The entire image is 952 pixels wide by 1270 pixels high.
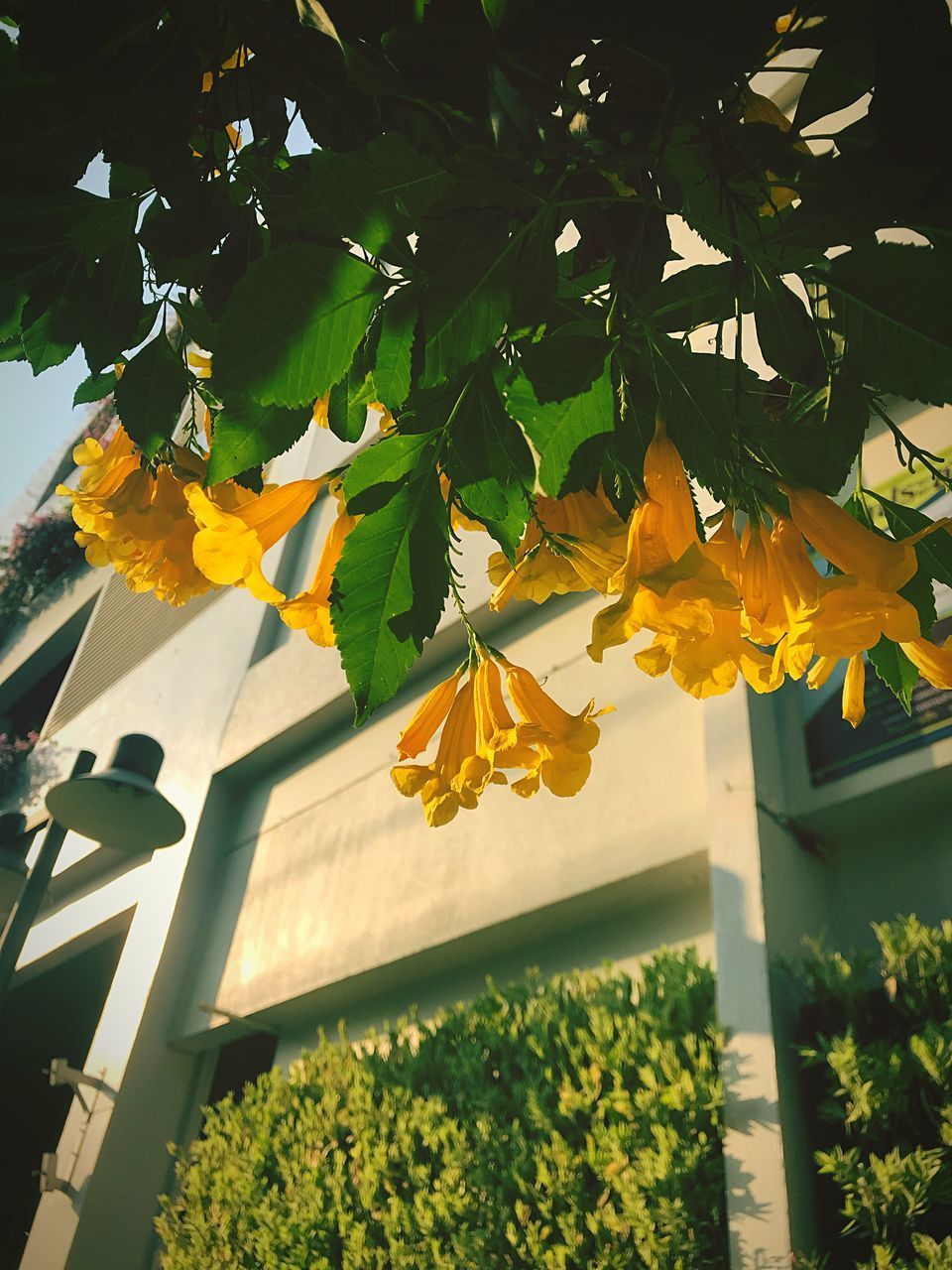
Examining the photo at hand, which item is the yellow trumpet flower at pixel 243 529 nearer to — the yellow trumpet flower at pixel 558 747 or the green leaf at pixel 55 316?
the green leaf at pixel 55 316

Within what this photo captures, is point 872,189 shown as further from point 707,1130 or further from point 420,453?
point 707,1130

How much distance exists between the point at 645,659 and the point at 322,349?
0.36 metres

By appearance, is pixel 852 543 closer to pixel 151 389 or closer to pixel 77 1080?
pixel 151 389

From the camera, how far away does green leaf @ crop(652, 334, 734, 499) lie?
62 centimetres

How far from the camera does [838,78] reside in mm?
637

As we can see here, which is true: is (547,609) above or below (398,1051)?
above

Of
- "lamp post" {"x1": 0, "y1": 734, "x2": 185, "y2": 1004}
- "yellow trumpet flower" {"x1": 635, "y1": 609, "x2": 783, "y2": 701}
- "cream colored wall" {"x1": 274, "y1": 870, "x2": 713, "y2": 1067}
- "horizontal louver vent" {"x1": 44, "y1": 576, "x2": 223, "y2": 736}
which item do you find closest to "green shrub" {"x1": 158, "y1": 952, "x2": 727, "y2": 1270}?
"cream colored wall" {"x1": 274, "y1": 870, "x2": 713, "y2": 1067}

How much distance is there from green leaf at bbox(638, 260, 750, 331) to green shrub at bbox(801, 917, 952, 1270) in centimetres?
144

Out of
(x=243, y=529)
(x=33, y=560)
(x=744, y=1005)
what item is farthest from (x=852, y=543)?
(x=33, y=560)

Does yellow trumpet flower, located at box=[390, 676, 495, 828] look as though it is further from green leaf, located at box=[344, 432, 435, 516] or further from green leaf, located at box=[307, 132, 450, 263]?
green leaf, located at box=[307, 132, 450, 263]

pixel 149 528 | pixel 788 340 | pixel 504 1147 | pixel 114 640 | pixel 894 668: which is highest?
pixel 114 640

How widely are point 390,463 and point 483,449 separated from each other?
0.08 metres

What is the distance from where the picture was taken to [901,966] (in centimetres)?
171

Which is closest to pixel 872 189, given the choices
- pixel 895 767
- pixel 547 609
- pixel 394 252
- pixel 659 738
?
pixel 394 252
